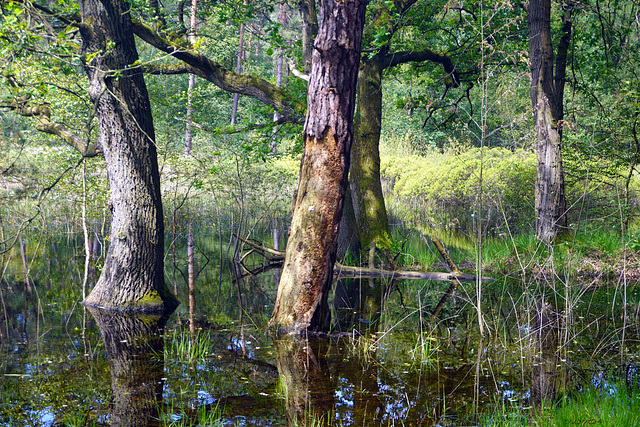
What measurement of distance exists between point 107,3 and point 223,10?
3.68 m

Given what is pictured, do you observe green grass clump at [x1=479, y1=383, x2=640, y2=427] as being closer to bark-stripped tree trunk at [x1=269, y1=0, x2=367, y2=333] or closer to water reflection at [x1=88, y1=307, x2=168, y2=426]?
water reflection at [x1=88, y1=307, x2=168, y2=426]

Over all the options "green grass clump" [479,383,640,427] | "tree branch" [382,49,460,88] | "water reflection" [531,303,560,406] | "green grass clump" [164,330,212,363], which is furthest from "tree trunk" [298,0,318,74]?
"green grass clump" [479,383,640,427]

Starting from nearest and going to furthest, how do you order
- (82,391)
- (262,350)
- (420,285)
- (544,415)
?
(544,415)
(82,391)
(262,350)
(420,285)

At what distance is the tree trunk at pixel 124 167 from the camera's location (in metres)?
6.10

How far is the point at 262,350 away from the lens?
4.50 metres

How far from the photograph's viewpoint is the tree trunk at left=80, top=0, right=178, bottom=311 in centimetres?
610

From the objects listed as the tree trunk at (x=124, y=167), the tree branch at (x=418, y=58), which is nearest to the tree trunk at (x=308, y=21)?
the tree branch at (x=418, y=58)

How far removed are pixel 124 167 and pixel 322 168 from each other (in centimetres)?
293

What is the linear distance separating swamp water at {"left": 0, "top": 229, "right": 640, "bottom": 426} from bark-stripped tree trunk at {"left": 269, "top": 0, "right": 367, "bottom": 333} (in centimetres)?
42

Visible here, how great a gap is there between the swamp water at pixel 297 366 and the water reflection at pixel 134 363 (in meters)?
0.01

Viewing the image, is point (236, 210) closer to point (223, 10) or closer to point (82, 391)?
point (223, 10)

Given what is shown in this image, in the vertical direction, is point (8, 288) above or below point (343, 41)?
below

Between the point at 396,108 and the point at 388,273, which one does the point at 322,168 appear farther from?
the point at 396,108

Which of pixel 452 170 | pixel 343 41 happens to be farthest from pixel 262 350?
pixel 452 170
